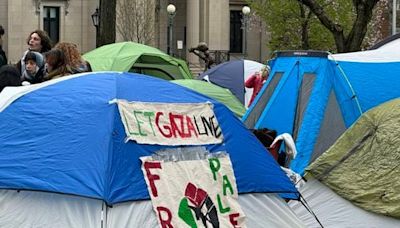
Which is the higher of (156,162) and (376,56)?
(376,56)

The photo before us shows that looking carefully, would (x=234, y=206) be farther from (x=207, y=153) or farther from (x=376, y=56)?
(x=376, y=56)

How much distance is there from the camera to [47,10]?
51969 millimetres

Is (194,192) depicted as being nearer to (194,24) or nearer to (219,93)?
(219,93)

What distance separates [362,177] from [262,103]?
2.66 m

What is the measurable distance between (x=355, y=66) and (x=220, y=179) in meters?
4.37

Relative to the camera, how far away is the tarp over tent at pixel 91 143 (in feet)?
21.9

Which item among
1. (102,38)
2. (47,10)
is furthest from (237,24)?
(102,38)

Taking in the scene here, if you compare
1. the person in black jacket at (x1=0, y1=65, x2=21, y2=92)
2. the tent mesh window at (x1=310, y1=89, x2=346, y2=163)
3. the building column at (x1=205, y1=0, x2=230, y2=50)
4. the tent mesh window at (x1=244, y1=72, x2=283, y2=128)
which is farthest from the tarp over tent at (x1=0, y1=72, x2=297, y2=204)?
the building column at (x1=205, y1=0, x2=230, y2=50)

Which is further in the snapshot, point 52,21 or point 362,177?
point 52,21

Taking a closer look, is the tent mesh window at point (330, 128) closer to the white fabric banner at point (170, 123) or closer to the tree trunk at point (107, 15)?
the white fabric banner at point (170, 123)

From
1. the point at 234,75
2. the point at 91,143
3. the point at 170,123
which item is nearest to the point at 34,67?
the point at 170,123

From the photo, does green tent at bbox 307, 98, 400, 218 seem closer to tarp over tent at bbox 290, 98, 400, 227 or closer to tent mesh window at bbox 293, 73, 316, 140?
tarp over tent at bbox 290, 98, 400, 227

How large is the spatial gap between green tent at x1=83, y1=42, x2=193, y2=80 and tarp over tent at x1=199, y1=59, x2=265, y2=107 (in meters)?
0.86

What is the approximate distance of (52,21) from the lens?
52.2 m
